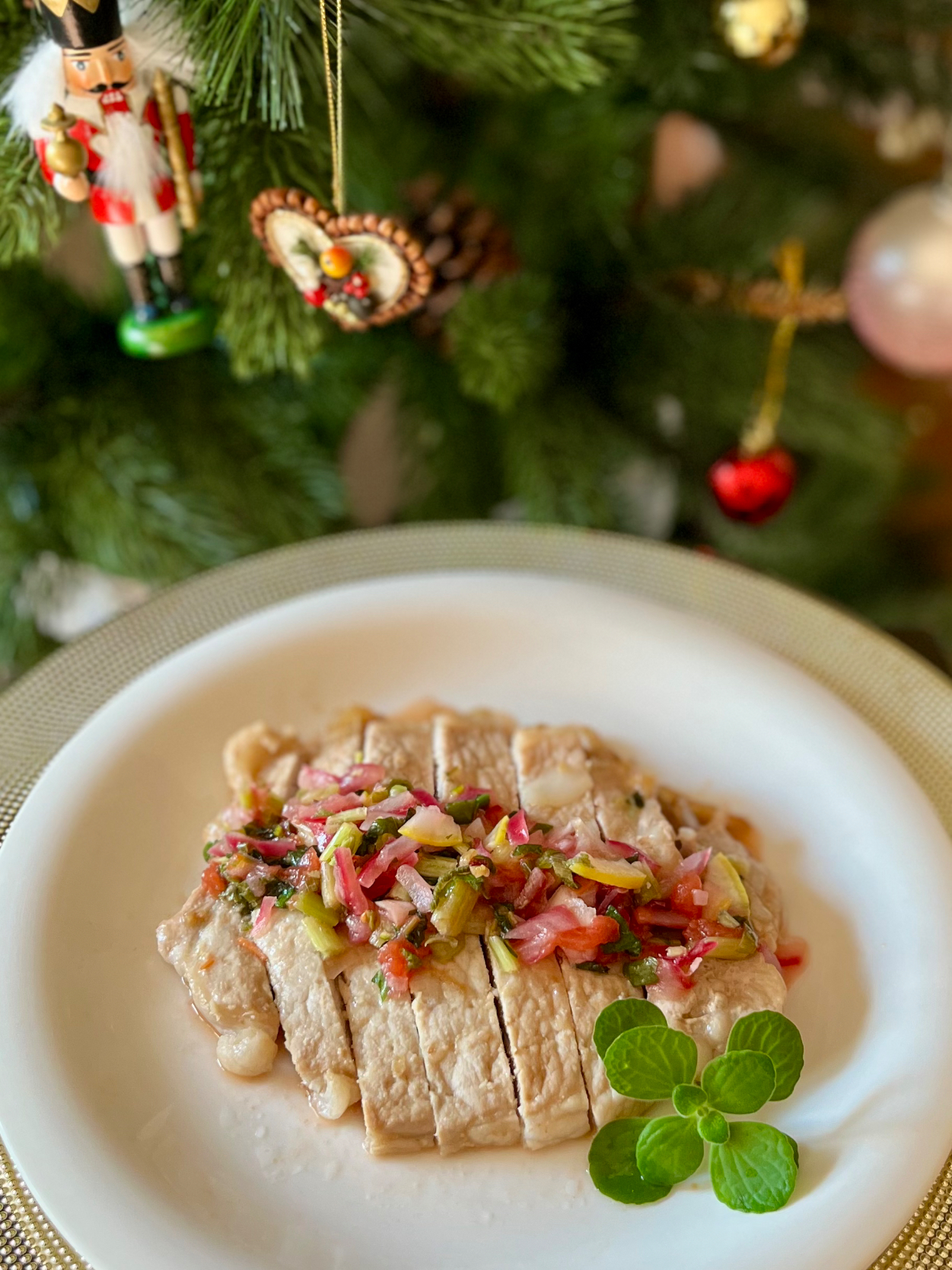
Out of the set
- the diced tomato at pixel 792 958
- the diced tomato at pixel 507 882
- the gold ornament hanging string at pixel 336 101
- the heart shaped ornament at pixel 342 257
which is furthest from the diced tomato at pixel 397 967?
the gold ornament hanging string at pixel 336 101

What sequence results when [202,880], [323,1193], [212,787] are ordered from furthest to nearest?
[212,787]
[202,880]
[323,1193]

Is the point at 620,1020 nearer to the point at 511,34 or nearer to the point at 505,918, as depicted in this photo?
the point at 505,918

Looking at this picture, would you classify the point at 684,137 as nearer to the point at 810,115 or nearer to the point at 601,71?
the point at 810,115

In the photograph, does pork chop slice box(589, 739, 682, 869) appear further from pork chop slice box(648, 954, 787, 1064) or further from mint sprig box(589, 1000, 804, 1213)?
mint sprig box(589, 1000, 804, 1213)

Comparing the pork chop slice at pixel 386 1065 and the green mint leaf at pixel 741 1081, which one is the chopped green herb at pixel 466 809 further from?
the green mint leaf at pixel 741 1081

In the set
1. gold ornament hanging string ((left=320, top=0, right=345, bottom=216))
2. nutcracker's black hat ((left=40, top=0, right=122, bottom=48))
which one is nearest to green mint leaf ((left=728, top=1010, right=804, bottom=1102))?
gold ornament hanging string ((left=320, top=0, right=345, bottom=216))

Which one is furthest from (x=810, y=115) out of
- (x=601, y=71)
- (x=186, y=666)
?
(x=186, y=666)
